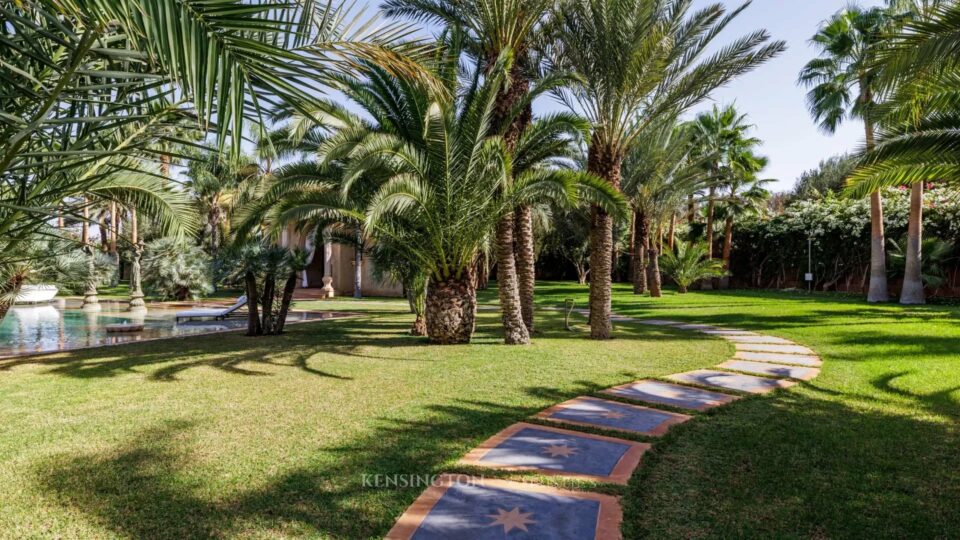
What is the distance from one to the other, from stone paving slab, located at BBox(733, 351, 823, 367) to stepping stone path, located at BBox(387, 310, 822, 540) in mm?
696

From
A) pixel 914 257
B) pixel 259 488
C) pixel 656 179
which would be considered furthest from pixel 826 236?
pixel 259 488

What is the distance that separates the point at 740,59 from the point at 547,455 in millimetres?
8522

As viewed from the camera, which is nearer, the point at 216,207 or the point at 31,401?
the point at 31,401

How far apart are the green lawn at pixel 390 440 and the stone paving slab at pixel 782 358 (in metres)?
0.28

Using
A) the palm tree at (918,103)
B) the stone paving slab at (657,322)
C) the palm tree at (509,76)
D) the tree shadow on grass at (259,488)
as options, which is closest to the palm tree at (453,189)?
the palm tree at (509,76)

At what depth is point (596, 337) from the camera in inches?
396

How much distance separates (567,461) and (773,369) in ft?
15.2

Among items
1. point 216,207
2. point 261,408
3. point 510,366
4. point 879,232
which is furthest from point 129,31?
point 216,207

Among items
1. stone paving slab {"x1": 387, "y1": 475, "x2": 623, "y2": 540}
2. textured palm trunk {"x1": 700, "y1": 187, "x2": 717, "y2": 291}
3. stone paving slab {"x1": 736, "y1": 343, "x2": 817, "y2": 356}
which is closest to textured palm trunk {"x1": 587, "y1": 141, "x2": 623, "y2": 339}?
stone paving slab {"x1": 736, "y1": 343, "x2": 817, "y2": 356}

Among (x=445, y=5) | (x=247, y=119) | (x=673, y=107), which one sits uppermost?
(x=445, y=5)

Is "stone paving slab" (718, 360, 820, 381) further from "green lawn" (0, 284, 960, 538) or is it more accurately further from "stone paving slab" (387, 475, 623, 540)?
"stone paving slab" (387, 475, 623, 540)

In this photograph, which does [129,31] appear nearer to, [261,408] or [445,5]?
[261,408]

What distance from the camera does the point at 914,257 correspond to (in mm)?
15578

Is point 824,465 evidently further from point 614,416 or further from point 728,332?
point 728,332
